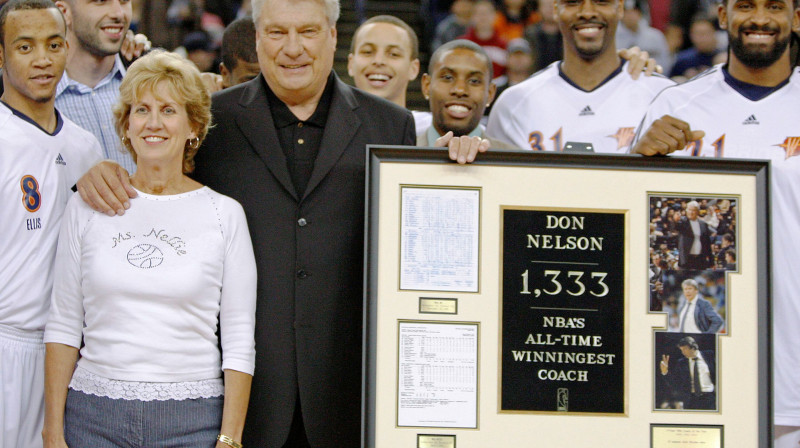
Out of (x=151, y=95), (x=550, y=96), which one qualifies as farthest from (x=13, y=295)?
(x=550, y=96)

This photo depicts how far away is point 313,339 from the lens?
10.3ft

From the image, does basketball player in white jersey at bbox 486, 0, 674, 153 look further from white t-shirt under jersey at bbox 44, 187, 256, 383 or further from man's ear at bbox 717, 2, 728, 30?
white t-shirt under jersey at bbox 44, 187, 256, 383

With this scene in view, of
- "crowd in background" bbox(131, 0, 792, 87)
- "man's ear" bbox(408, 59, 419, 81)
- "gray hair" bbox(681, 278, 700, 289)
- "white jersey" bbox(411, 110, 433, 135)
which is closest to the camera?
"gray hair" bbox(681, 278, 700, 289)

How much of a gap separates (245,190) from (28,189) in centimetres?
74

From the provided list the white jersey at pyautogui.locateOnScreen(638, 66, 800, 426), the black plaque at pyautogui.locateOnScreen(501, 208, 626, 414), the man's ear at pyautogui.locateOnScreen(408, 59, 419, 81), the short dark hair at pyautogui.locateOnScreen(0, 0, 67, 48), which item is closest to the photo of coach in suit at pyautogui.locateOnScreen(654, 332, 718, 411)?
the black plaque at pyautogui.locateOnScreen(501, 208, 626, 414)

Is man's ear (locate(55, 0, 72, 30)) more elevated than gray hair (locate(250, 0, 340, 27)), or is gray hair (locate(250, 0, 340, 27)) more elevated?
man's ear (locate(55, 0, 72, 30))

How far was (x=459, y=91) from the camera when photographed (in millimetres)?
4141

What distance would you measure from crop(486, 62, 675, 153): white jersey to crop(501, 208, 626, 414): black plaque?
124 cm

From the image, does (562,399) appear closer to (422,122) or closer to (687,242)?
(687,242)

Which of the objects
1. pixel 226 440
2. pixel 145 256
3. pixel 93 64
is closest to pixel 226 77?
pixel 93 64

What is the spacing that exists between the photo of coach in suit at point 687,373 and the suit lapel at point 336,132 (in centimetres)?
119

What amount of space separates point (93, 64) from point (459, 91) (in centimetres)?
161

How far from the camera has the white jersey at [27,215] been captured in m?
3.20

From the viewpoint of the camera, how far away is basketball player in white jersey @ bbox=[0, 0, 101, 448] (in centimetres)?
320
